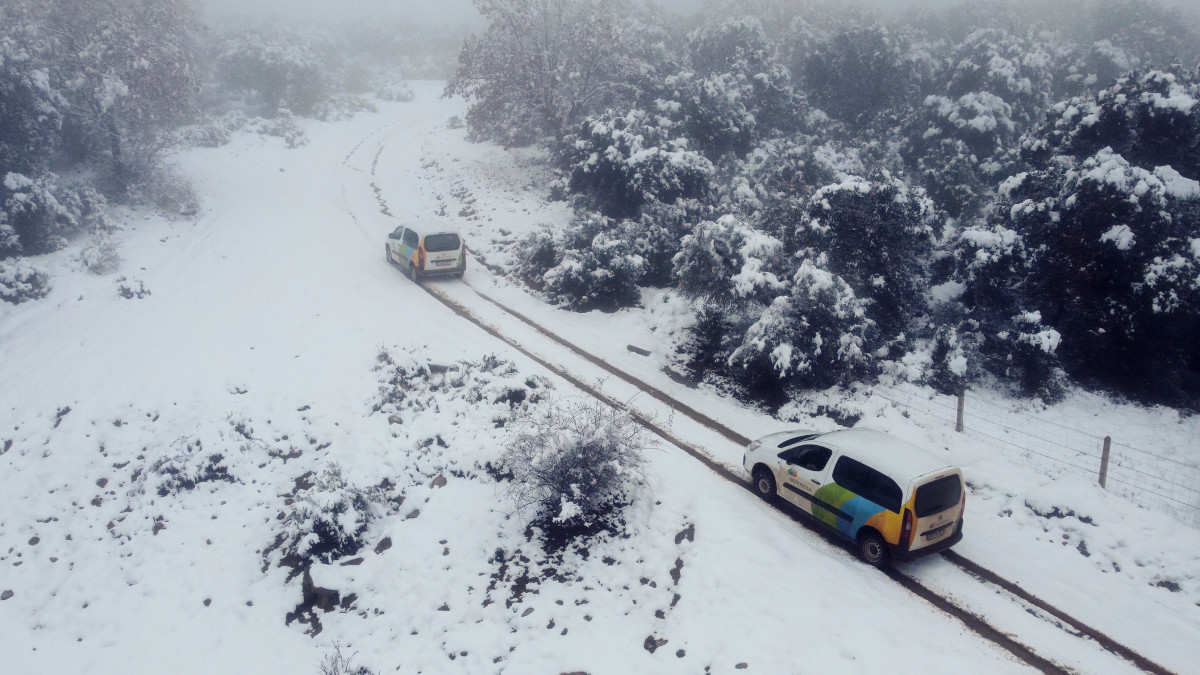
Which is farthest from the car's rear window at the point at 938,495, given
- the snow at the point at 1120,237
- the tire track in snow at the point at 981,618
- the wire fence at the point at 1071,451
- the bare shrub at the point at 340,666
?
the snow at the point at 1120,237

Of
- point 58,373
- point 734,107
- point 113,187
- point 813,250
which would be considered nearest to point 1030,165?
point 813,250

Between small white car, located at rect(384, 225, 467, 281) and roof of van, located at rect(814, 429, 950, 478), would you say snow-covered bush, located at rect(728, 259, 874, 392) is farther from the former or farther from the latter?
small white car, located at rect(384, 225, 467, 281)

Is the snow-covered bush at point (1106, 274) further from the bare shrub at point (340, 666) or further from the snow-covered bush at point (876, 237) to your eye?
the bare shrub at point (340, 666)

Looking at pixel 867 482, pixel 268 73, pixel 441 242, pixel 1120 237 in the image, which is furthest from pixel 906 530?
pixel 268 73

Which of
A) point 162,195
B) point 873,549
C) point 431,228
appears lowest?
point 873,549

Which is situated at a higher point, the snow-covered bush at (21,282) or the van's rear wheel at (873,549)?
the snow-covered bush at (21,282)

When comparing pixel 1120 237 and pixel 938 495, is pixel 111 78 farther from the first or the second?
pixel 1120 237
